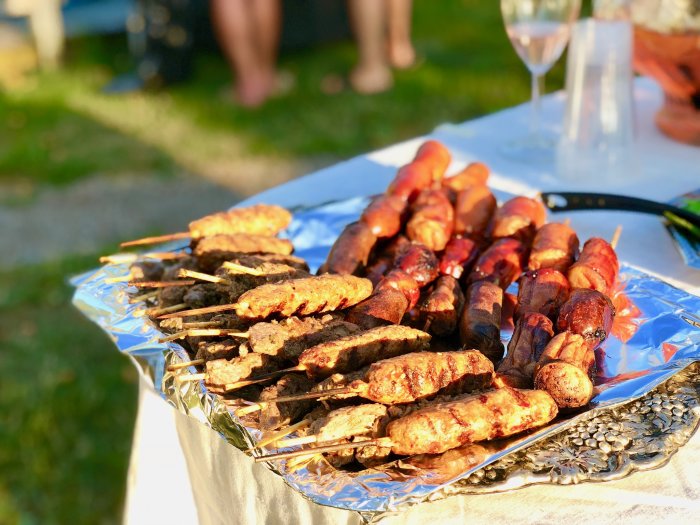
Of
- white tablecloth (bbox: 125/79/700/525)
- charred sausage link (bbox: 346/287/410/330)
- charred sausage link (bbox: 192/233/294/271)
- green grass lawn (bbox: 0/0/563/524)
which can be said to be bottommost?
green grass lawn (bbox: 0/0/563/524)

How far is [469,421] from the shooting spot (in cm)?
125

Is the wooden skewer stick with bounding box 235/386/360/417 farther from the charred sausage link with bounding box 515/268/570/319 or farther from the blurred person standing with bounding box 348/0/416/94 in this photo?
the blurred person standing with bounding box 348/0/416/94

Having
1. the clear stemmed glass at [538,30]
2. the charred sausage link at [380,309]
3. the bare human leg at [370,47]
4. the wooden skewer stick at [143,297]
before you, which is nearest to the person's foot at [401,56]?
the bare human leg at [370,47]

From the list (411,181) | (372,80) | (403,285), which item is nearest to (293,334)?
(403,285)

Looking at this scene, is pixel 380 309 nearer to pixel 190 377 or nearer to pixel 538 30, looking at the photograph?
pixel 190 377

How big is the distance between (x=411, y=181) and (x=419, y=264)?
46 cm

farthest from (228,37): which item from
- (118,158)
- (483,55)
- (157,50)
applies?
(483,55)

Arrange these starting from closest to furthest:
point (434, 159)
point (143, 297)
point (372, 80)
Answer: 1. point (143, 297)
2. point (434, 159)
3. point (372, 80)

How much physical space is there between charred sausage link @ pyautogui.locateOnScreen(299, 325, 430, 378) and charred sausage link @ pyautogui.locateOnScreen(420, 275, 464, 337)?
0.15 metres

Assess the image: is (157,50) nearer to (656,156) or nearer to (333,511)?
(656,156)

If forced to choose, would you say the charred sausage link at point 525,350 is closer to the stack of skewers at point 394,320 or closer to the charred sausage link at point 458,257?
the stack of skewers at point 394,320

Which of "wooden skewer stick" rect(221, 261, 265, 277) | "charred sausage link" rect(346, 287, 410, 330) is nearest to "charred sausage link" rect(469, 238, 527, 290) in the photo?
"charred sausage link" rect(346, 287, 410, 330)

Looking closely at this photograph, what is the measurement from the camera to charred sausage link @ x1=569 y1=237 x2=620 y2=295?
164cm

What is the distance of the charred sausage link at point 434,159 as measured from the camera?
2.27m
